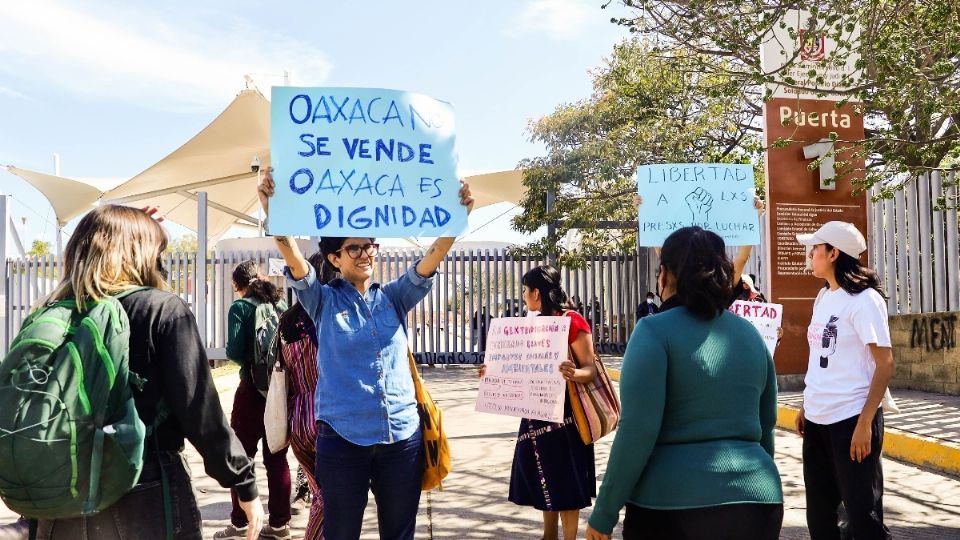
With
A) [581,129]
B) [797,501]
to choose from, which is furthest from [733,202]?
[581,129]

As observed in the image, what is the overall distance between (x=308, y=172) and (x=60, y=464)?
1.54 metres

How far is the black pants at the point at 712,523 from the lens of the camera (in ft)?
7.45

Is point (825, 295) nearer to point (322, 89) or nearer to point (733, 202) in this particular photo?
point (733, 202)

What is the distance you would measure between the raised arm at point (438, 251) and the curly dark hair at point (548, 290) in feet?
3.77

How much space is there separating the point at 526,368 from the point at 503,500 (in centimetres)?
187

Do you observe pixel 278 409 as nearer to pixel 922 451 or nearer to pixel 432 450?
pixel 432 450

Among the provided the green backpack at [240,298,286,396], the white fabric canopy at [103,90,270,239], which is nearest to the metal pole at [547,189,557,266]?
the white fabric canopy at [103,90,270,239]

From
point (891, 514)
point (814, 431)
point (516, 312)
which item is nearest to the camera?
point (814, 431)

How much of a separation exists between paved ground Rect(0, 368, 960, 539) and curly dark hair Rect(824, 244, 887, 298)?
5.94 feet

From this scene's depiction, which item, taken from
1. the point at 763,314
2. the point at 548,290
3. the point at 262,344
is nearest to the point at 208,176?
the point at 262,344

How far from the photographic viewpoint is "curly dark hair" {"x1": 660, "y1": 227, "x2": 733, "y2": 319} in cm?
243

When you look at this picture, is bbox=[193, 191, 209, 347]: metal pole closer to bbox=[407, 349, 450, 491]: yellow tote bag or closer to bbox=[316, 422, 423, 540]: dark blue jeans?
bbox=[407, 349, 450, 491]: yellow tote bag

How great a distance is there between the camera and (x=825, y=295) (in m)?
4.02

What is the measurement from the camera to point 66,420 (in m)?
2.07
